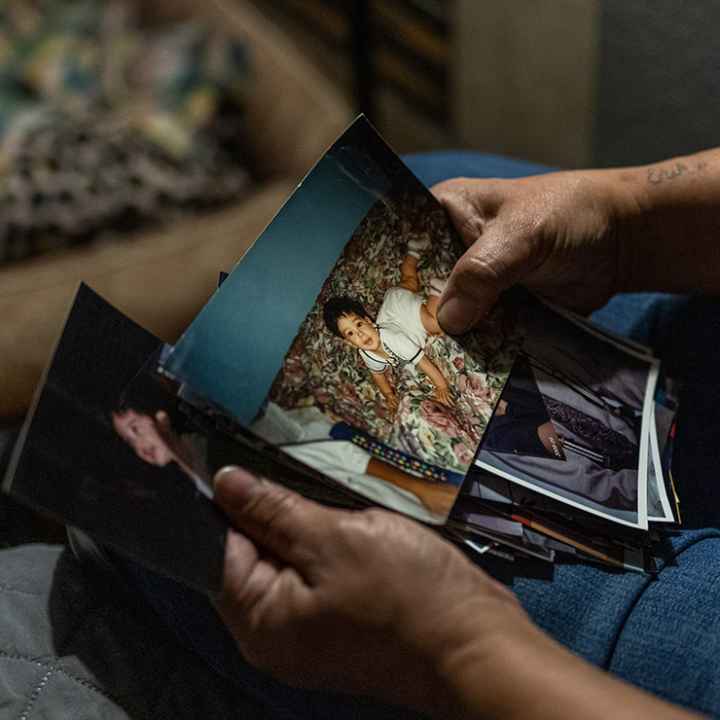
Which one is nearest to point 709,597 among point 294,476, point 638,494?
point 638,494

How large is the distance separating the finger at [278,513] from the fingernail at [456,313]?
0.66 ft

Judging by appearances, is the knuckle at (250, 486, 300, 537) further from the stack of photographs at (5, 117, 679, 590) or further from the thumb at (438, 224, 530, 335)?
the thumb at (438, 224, 530, 335)

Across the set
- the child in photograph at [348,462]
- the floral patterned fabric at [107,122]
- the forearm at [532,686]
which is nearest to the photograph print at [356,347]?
the child in photograph at [348,462]

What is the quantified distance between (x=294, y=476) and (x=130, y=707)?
20 centimetres

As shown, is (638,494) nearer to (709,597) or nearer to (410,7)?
(709,597)

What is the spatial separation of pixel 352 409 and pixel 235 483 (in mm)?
94

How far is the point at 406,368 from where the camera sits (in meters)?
0.64

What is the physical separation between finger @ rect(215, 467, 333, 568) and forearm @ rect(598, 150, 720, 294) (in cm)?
40

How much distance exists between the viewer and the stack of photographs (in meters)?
0.54

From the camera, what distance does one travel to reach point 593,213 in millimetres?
769

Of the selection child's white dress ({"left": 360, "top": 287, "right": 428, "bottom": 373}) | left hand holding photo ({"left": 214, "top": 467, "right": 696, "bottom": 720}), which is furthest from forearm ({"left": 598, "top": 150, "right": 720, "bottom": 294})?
left hand holding photo ({"left": 214, "top": 467, "right": 696, "bottom": 720})

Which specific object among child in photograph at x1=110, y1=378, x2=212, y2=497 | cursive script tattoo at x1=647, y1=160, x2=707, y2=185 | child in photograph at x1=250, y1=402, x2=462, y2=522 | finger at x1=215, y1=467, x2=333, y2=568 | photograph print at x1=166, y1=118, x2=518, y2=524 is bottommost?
finger at x1=215, y1=467, x2=333, y2=568

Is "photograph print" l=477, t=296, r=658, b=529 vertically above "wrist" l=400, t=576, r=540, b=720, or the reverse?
"photograph print" l=477, t=296, r=658, b=529

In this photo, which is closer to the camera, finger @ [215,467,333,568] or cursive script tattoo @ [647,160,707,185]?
finger @ [215,467,333,568]
